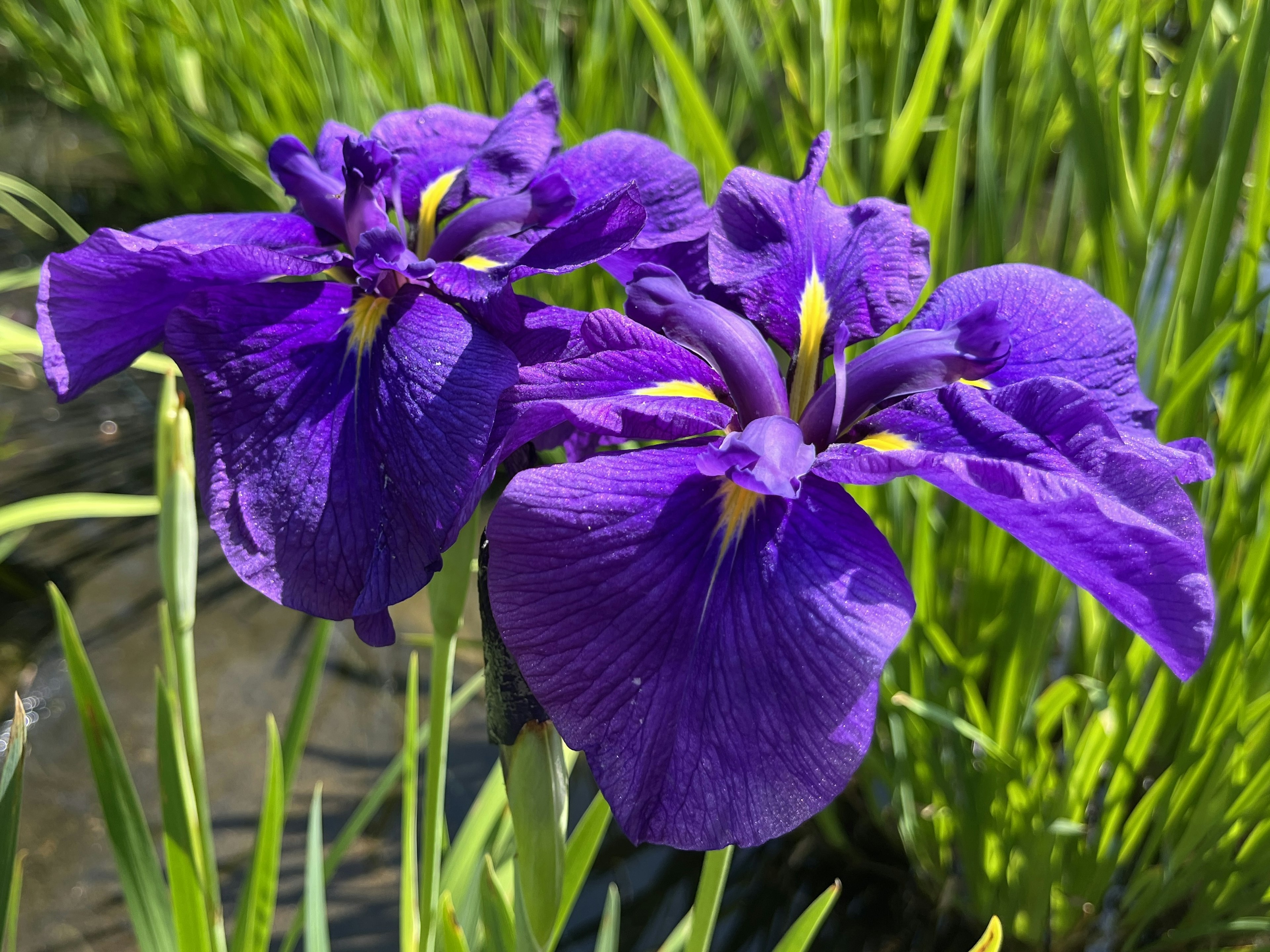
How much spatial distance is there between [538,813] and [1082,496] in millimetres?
317

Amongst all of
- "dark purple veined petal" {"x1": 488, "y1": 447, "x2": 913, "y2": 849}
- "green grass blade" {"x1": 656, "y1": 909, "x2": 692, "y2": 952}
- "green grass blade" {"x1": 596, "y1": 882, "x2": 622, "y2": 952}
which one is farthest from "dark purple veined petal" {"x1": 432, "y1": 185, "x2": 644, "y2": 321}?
"green grass blade" {"x1": 656, "y1": 909, "x2": 692, "y2": 952}

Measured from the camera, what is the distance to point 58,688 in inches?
60.5

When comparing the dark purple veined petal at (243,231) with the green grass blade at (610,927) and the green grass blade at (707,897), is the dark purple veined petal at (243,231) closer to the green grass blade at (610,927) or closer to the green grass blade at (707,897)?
the green grass blade at (707,897)

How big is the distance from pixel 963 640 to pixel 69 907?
4.07 feet

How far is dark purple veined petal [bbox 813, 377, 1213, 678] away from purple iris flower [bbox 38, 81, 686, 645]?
17 cm

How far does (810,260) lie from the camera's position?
545 millimetres

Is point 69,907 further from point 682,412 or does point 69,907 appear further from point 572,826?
point 682,412

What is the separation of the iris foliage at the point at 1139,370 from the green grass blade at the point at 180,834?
632 millimetres

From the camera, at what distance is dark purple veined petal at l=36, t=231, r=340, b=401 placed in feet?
1.49

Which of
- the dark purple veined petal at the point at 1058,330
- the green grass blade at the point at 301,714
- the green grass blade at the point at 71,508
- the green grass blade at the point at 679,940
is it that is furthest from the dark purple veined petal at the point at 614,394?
the green grass blade at the point at 71,508

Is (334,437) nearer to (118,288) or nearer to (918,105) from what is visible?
(118,288)

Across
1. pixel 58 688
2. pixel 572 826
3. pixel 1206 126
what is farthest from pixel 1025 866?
pixel 58 688

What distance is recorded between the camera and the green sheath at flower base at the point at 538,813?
20.0 inches

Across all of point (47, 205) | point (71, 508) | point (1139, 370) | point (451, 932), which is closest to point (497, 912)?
point (451, 932)
